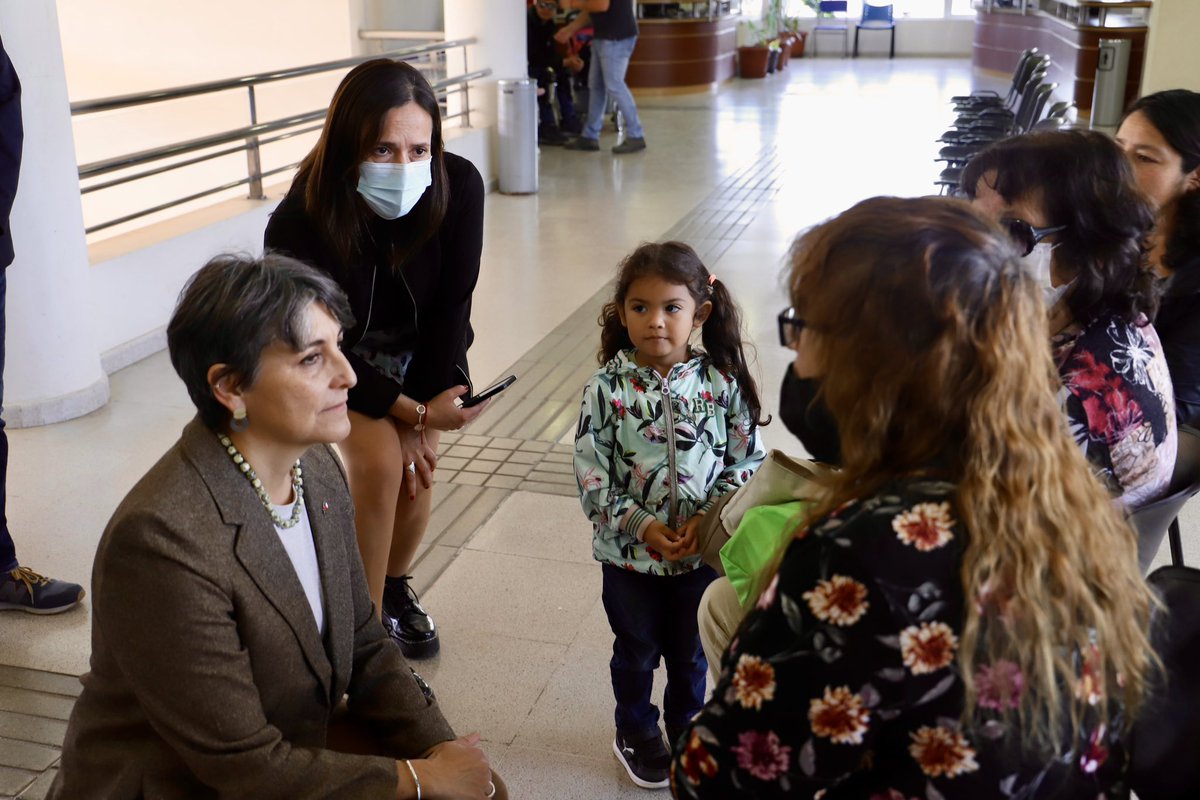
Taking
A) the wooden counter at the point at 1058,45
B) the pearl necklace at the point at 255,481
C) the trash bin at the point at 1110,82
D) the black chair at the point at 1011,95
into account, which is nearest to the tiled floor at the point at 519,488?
the black chair at the point at 1011,95

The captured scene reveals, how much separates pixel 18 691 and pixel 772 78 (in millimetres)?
15883

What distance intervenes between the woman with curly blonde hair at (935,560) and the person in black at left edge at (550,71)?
972cm

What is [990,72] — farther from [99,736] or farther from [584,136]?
[99,736]

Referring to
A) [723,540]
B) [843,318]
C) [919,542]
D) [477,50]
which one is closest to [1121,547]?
[919,542]

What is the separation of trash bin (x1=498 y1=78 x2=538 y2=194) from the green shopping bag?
6621mm

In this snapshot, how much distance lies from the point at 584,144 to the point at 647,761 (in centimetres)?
863

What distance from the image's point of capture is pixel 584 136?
1052cm

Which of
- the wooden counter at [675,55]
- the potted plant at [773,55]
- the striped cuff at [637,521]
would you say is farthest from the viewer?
the potted plant at [773,55]

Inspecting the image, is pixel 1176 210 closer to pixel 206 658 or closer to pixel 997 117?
pixel 206 658

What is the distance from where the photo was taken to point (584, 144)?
1046 cm

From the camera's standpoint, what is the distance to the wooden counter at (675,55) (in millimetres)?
14477

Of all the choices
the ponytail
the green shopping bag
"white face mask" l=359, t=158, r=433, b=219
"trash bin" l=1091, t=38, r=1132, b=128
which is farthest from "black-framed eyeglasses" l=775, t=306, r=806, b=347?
"trash bin" l=1091, t=38, r=1132, b=128

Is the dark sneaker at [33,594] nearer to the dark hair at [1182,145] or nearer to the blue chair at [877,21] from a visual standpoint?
the dark hair at [1182,145]

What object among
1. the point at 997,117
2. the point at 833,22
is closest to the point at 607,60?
the point at 997,117
